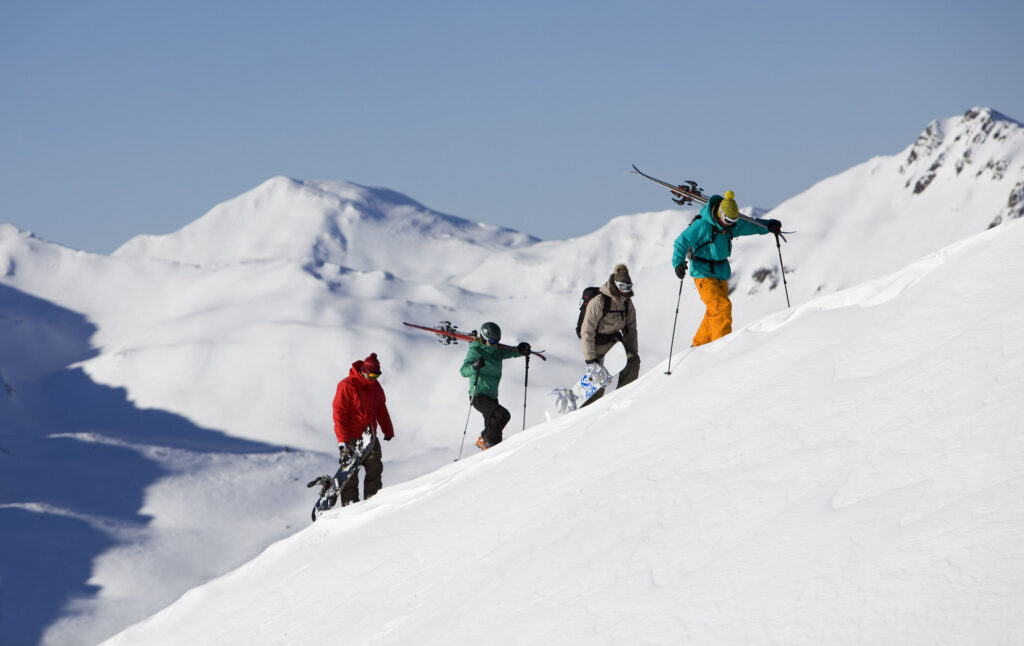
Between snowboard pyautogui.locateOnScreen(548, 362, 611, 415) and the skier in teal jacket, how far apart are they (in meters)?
1.85

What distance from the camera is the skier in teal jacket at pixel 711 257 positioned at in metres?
11.3

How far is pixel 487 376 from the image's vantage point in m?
13.8

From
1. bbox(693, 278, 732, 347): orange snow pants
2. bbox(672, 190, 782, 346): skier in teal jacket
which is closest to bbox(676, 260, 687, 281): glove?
bbox(672, 190, 782, 346): skier in teal jacket

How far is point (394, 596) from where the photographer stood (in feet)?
26.1

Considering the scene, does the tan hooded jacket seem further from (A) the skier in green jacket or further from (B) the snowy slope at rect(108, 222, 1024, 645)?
(B) the snowy slope at rect(108, 222, 1024, 645)

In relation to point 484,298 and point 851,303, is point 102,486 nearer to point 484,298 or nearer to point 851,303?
point 851,303

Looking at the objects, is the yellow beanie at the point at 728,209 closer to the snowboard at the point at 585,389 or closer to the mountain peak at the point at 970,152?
the snowboard at the point at 585,389

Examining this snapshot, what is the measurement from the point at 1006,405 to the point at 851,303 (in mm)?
3427

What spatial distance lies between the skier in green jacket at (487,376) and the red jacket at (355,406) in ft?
4.14

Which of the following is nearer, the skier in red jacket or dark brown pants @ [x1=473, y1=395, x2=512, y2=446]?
the skier in red jacket

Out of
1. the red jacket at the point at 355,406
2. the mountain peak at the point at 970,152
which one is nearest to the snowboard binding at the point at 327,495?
the red jacket at the point at 355,406

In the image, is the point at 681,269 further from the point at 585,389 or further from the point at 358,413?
the point at 358,413

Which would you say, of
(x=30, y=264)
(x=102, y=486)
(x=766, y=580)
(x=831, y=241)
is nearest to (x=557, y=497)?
(x=766, y=580)

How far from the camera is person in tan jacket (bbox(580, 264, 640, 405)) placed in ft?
42.2
